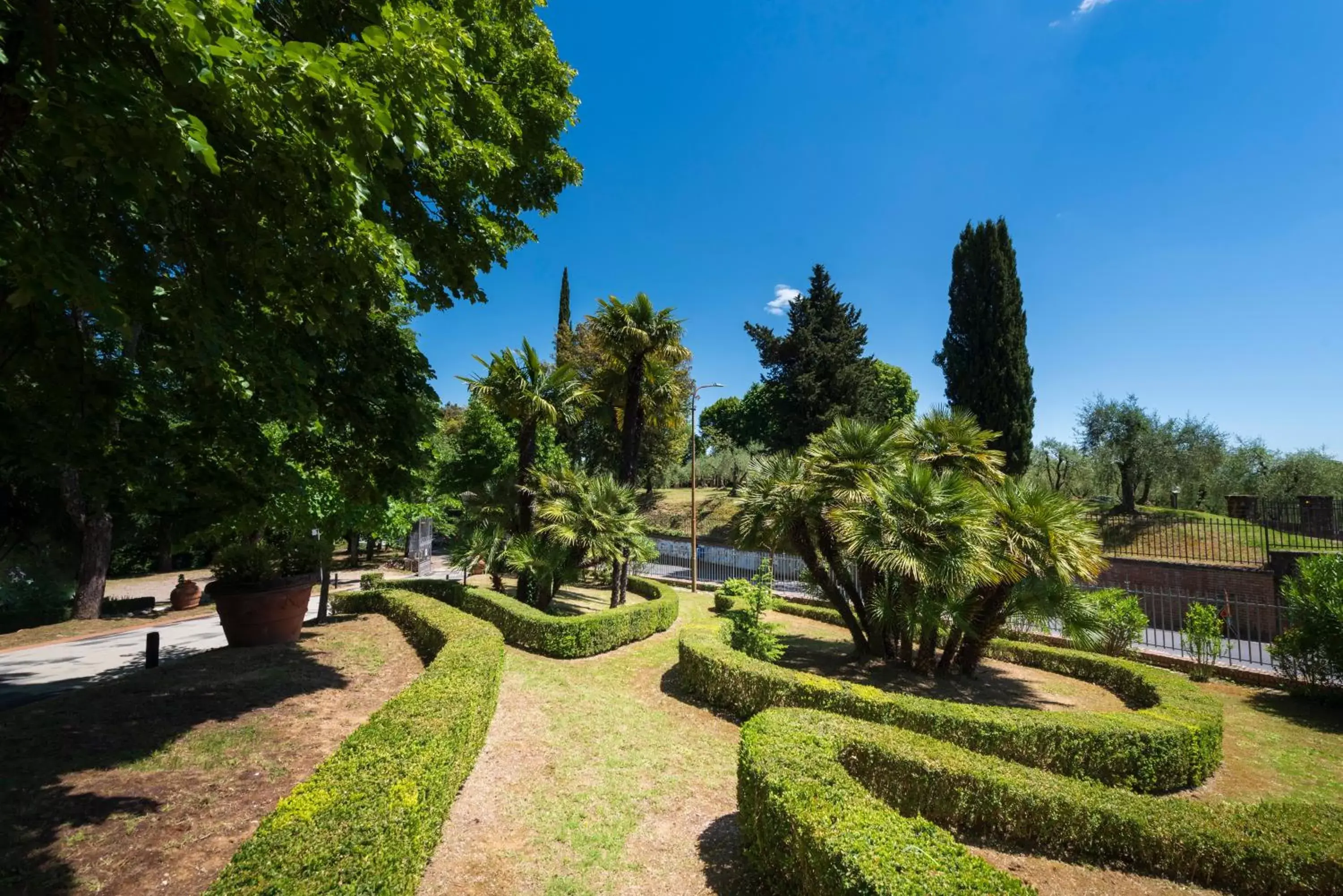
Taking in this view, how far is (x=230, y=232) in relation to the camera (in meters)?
4.36

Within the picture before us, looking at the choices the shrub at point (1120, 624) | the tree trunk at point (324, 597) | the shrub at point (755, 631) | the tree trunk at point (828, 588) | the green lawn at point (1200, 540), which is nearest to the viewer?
the shrub at point (755, 631)

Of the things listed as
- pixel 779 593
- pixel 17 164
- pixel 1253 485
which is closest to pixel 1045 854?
pixel 17 164

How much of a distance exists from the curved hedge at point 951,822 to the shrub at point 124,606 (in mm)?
21613

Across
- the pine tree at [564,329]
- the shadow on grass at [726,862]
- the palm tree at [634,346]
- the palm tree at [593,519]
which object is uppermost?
the pine tree at [564,329]

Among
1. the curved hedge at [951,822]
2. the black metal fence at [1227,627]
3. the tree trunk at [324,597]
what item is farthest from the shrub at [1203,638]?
the tree trunk at [324,597]

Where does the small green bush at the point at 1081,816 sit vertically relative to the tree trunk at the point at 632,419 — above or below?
below

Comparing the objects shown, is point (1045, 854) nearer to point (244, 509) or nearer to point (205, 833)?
point (205, 833)

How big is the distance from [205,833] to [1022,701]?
10.3 metres

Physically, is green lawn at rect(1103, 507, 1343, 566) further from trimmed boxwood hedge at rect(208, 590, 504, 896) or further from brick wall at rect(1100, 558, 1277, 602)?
trimmed boxwood hedge at rect(208, 590, 504, 896)

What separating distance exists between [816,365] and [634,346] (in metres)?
14.9

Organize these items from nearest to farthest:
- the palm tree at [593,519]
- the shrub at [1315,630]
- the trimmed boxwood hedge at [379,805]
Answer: the trimmed boxwood hedge at [379,805]
the shrub at [1315,630]
the palm tree at [593,519]

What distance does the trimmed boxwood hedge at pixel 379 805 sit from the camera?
9.29ft

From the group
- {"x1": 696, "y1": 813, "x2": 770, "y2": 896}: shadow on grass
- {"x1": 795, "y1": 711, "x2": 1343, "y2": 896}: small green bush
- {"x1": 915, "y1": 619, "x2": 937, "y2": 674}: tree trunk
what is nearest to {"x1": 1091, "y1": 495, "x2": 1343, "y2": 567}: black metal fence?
{"x1": 915, "y1": 619, "x2": 937, "y2": 674}: tree trunk

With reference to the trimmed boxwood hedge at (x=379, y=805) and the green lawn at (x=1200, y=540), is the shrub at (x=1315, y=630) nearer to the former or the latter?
the green lawn at (x=1200, y=540)
